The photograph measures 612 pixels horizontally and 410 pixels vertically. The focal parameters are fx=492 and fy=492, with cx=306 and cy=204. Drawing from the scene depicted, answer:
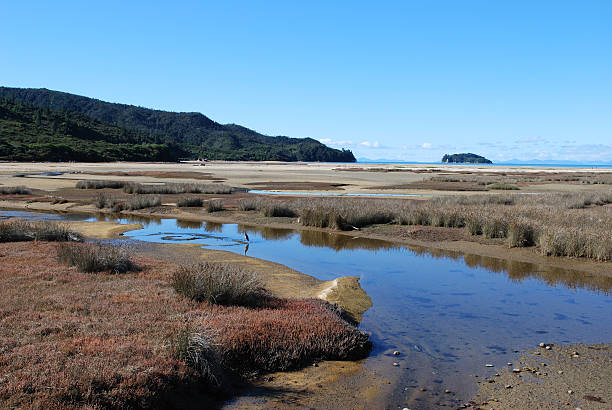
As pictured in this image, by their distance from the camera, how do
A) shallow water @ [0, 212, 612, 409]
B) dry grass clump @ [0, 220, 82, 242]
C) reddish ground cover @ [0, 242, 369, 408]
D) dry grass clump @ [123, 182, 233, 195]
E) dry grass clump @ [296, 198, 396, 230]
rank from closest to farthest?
reddish ground cover @ [0, 242, 369, 408] → shallow water @ [0, 212, 612, 409] → dry grass clump @ [0, 220, 82, 242] → dry grass clump @ [296, 198, 396, 230] → dry grass clump @ [123, 182, 233, 195]

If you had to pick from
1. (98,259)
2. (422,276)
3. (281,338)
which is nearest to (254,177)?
(422,276)

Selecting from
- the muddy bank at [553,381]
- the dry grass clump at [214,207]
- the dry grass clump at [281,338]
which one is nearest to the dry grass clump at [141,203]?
the dry grass clump at [214,207]

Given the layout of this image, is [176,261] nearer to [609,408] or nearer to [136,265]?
[136,265]

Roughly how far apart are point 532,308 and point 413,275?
4.25 m

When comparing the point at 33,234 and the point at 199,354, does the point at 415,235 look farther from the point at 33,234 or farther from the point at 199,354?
the point at 199,354

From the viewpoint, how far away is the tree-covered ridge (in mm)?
116562

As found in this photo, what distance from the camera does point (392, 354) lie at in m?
8.94

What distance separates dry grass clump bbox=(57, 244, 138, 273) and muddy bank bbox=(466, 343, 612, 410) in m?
8.79

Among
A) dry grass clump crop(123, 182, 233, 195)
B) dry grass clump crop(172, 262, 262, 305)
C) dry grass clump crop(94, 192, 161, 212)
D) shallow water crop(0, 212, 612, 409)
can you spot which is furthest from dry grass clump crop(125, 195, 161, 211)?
dry grass clump crop(172, 262, 262, 305)

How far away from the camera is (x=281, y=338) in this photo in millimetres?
8352

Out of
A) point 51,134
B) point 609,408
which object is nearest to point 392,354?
point 609,408

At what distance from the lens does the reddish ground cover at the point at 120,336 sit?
596 cm

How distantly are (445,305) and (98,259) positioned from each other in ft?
28.5

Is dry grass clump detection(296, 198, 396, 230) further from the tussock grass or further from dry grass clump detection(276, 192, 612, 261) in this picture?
the tussock grass
